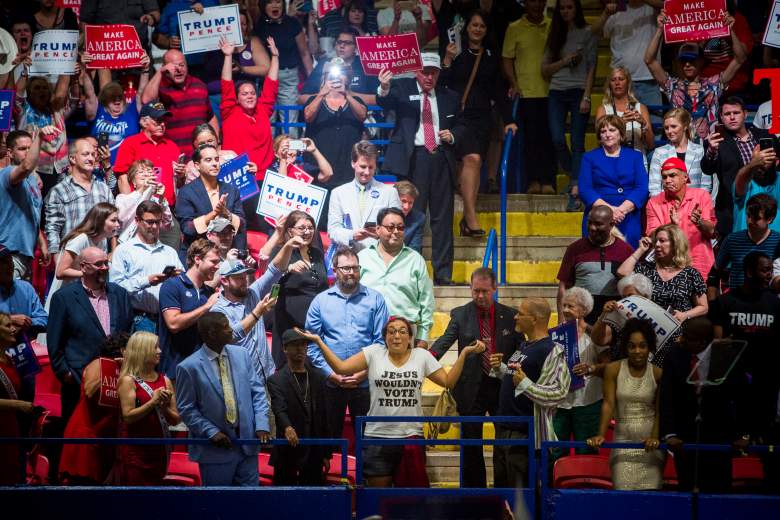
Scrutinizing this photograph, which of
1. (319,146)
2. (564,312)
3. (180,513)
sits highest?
(319,146)

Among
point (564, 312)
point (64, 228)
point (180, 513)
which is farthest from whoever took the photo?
point (64, 228)

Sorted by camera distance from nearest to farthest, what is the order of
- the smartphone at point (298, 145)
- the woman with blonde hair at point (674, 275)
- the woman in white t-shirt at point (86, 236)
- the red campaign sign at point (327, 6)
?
the woman with blonde hair at point (674, 275)
the woman in white t-shirt at point (86, 236)
the smartphone at point (298, 145)
the red campaign sign at point (327, 6)

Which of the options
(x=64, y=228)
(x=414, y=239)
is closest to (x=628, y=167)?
(x=414, y=239)

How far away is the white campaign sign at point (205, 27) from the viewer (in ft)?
43.5

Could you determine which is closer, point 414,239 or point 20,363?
point 20,363

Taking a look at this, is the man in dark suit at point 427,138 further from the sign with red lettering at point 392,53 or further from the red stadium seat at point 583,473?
the red stadium seat at point 583,473

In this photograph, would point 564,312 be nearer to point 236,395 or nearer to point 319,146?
point 236,395

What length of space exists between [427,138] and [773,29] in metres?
3.53

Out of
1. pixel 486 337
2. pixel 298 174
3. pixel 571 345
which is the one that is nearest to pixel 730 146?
pixel 486 337

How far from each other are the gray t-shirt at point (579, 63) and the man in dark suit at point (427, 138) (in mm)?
1242

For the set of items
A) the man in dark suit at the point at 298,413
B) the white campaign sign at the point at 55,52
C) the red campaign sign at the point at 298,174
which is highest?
the white campaign sign at the point at 55,52

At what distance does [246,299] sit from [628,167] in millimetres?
3846

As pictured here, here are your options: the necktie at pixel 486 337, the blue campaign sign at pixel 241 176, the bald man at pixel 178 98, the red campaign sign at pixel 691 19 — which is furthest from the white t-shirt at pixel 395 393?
the red campaign sign at pixel 691 19

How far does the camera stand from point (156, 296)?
1067 cm
